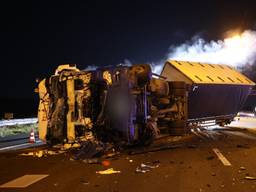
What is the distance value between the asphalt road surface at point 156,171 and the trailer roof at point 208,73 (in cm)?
336

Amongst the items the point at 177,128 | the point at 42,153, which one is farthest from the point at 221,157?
the point at 42,153

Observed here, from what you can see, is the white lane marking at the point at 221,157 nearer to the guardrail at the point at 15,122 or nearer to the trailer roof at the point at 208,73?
the trailer roof at the point at 208,73

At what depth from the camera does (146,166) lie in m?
9.07

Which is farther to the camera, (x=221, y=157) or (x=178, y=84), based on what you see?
(x=178, y=84)

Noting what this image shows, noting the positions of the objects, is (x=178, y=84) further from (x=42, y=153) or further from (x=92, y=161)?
(x=92, y=161)

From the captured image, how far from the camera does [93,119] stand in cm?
1222

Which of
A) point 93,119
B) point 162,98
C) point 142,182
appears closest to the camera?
point 142,182

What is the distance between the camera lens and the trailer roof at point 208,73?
15.1 m

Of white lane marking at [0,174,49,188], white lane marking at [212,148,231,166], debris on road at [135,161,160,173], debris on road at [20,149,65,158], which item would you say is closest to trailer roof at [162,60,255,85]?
white lane marking at [212,148,231,166]

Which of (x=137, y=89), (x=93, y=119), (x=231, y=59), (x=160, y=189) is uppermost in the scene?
(x=231, y=59)

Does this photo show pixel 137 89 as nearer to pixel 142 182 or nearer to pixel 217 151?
pixel 217 151

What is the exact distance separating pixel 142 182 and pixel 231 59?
18.2 m

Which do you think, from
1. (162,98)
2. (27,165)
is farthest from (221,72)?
(27,165)

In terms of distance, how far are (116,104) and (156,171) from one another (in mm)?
3572
